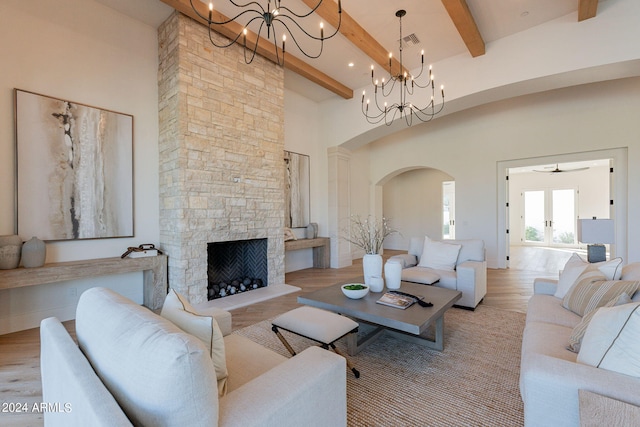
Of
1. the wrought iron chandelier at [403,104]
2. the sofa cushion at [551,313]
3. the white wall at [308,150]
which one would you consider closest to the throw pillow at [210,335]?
the sofa cushion at [551,313]

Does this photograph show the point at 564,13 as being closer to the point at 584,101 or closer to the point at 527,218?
the point at 584,101

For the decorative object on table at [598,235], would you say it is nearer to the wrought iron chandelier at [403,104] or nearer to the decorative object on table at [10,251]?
the wrought iron chandelier at [403,104]

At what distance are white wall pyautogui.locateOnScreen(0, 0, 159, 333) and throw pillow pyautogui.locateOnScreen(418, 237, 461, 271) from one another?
3821 millimetres

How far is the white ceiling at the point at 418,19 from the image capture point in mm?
3481

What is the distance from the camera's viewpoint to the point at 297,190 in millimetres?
5957

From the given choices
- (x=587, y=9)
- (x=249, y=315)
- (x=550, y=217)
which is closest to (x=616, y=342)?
(x=249, y=315)

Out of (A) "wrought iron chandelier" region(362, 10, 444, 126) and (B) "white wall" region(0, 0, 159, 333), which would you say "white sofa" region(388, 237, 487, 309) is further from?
(B) "white wall" region(0, 0, 159, 333)

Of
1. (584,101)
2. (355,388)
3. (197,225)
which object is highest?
(584,101)

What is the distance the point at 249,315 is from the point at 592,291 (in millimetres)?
3231

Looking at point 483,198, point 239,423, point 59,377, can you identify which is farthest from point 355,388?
point 483,198

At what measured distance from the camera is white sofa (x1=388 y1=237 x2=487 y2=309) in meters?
3.41

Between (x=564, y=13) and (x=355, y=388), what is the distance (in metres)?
5.09

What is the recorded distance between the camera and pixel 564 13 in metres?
3.67

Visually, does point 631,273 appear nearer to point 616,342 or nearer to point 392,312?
point 616,342
